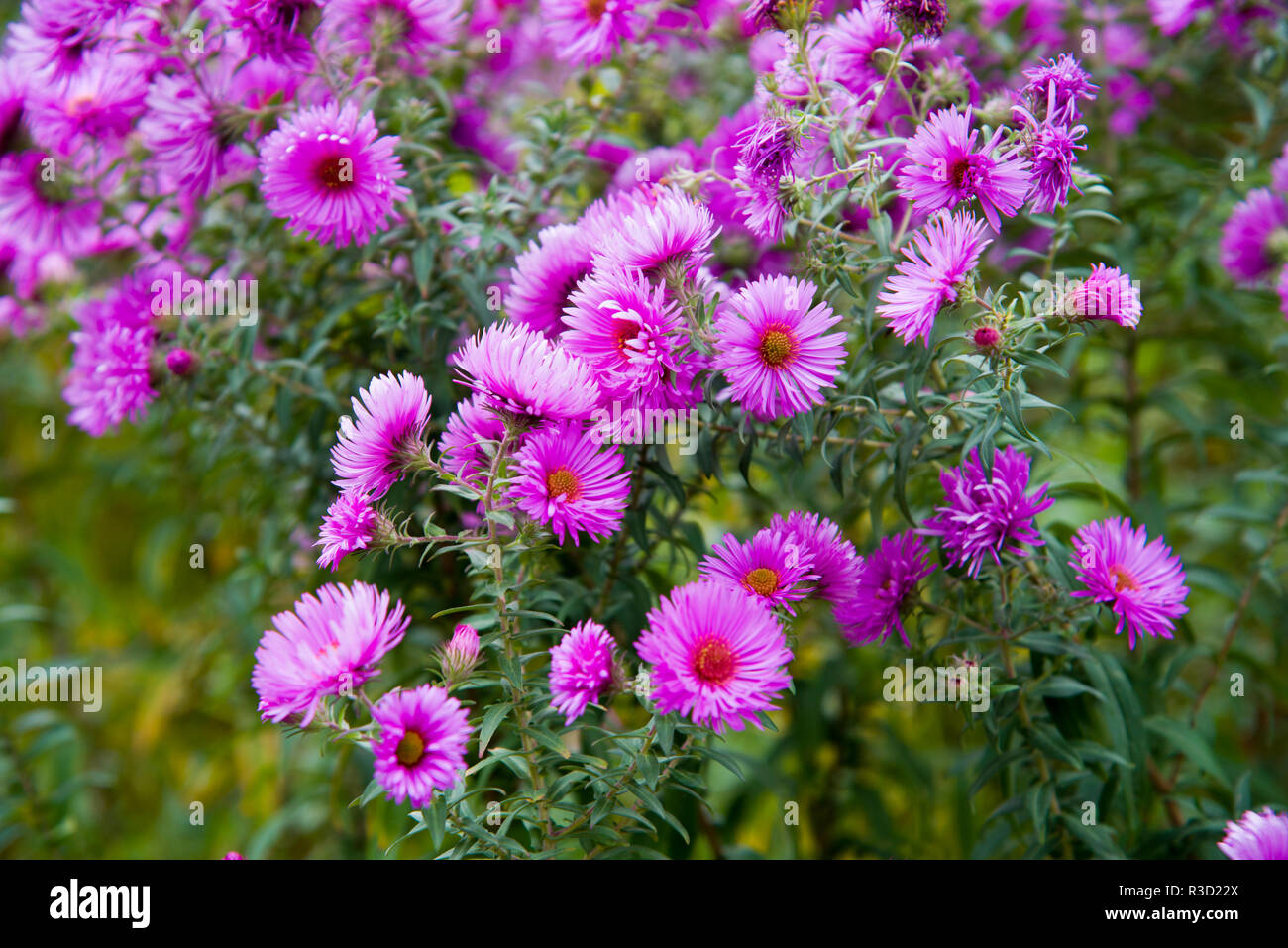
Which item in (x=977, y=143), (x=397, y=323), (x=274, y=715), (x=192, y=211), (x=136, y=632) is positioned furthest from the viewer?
(x=136, y=632)

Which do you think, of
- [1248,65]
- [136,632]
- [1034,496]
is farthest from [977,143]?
[136,632]

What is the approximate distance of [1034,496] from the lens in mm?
868

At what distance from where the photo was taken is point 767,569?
79 cm

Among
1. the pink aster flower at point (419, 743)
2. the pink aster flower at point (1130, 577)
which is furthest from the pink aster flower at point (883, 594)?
the pink aster flower at point (419, 743)

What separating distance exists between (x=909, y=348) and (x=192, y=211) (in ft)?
3.24

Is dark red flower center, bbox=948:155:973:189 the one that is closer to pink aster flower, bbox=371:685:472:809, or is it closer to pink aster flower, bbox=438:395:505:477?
pink aster flower, bbox=438:395:505:477

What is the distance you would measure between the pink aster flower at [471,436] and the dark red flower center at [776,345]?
21cm

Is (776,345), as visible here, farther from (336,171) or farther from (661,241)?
(336,171)

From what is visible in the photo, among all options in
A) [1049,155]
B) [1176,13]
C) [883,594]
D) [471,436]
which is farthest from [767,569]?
[1176,13]

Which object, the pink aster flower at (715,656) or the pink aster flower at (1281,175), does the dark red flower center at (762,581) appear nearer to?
the pink aster flower at (715,656)

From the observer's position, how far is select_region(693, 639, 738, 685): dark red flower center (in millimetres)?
716

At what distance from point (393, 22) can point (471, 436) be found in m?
0.57
